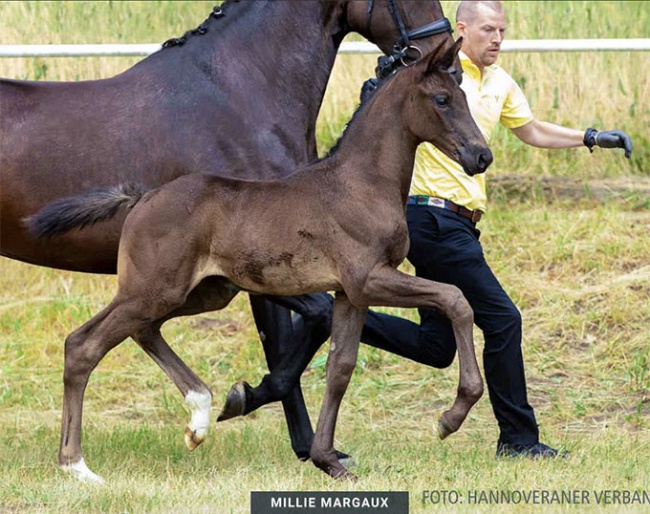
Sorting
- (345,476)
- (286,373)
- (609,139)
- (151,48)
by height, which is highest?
(151,48)

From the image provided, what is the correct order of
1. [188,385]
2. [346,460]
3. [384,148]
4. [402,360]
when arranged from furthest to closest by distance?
[402,360] → [346,460] → [188,385] → [384,148]

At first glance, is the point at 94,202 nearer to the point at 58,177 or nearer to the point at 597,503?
the point at 58,177

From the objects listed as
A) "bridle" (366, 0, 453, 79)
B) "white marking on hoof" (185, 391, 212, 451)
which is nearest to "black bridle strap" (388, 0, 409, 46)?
"bridle" (366, 0, 453, 79)

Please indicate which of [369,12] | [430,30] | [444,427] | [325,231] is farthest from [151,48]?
[444,427]

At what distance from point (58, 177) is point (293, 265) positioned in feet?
3.61

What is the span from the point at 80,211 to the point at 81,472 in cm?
104

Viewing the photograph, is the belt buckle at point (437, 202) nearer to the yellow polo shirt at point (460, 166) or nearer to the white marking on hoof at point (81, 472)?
the yellow polo shirt at point (460, 166)

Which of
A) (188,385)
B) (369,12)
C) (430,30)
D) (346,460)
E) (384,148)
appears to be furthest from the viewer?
(346,460)

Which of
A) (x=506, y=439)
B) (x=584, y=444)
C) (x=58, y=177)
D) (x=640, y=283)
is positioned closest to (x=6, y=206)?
(x=58, y=177)

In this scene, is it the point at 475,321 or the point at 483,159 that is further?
the point at 475,321

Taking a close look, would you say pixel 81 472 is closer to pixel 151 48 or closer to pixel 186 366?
pixel 186 366

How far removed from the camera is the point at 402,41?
542 centimetres

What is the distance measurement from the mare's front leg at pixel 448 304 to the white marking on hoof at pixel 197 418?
0.84 metres

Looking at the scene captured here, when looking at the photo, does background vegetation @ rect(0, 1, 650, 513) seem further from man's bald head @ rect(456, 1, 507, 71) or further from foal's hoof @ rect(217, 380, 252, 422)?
man's bald head @ rect(456, 1, 507, 71)
